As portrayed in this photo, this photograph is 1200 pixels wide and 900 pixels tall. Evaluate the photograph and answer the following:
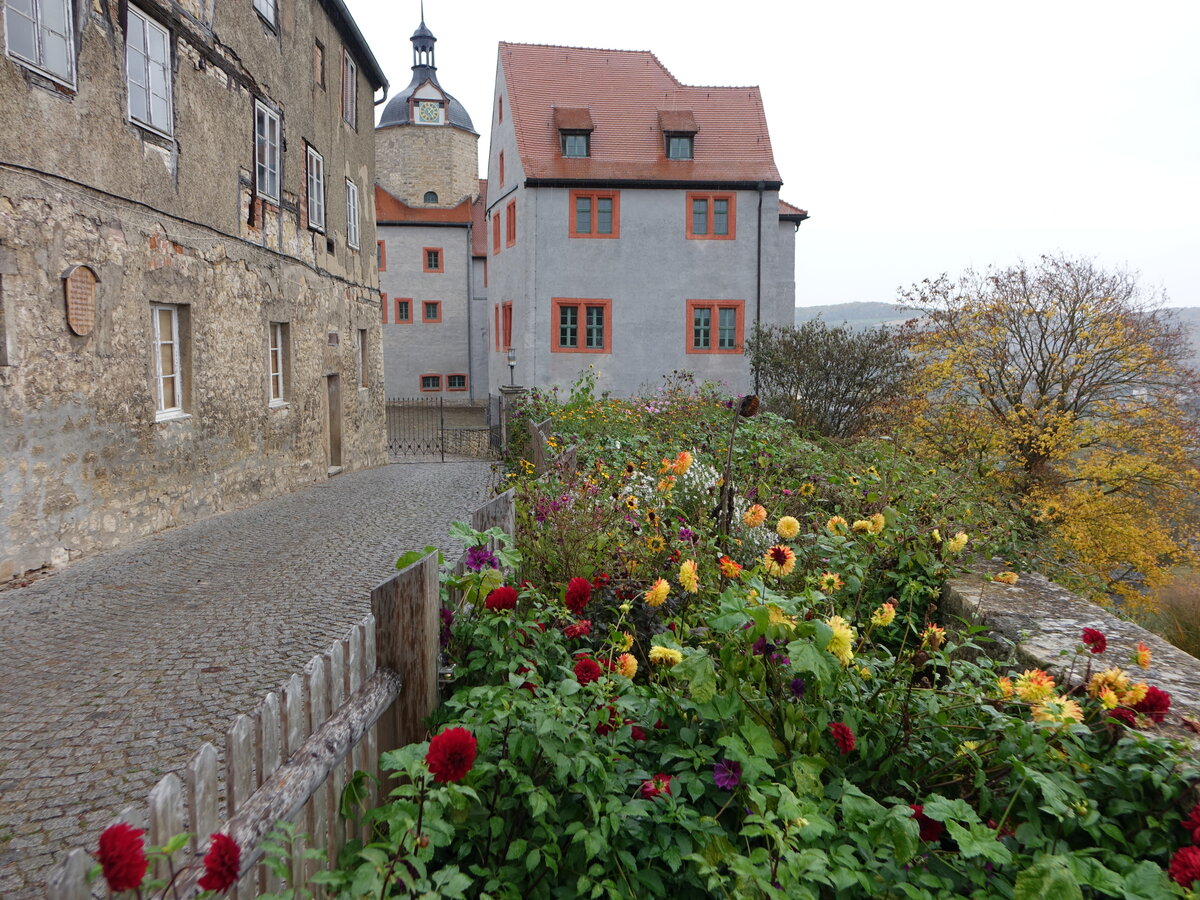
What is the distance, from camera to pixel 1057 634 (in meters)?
3.43

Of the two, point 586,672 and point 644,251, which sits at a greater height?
point 644,251

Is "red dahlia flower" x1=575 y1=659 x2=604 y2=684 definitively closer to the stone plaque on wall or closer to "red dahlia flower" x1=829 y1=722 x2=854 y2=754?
"red dahlia flower" x1=829 y1=722 x2=854 y2=754

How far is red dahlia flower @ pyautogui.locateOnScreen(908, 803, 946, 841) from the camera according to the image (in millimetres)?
2094

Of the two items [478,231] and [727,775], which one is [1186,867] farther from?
[478,231]

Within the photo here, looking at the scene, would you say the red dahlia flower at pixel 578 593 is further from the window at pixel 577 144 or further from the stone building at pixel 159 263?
the window at pixel 577 144

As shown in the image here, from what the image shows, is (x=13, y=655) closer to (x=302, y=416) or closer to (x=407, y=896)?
(x=407, y=896)

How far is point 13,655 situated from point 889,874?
5697mm

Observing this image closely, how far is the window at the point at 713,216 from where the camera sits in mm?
24781

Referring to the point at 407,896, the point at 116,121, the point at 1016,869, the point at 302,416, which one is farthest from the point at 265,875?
the point at 302,416

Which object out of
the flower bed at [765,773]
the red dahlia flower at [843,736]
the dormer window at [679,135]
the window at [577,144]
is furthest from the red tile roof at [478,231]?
the red dahlia flower at [843,736]

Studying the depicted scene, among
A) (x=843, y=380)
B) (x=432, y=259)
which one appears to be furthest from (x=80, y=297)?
(x=432, y=259)

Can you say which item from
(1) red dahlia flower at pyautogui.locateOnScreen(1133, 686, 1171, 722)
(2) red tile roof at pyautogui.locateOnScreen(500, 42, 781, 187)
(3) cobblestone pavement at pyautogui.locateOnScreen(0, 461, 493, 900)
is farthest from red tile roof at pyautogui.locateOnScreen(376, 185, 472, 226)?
(1) red dahlia flower at pyautogui.locateOnScreen(1133, 686, 1171, 722)

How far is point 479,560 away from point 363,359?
55.2ft

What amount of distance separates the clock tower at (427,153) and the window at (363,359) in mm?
24609
